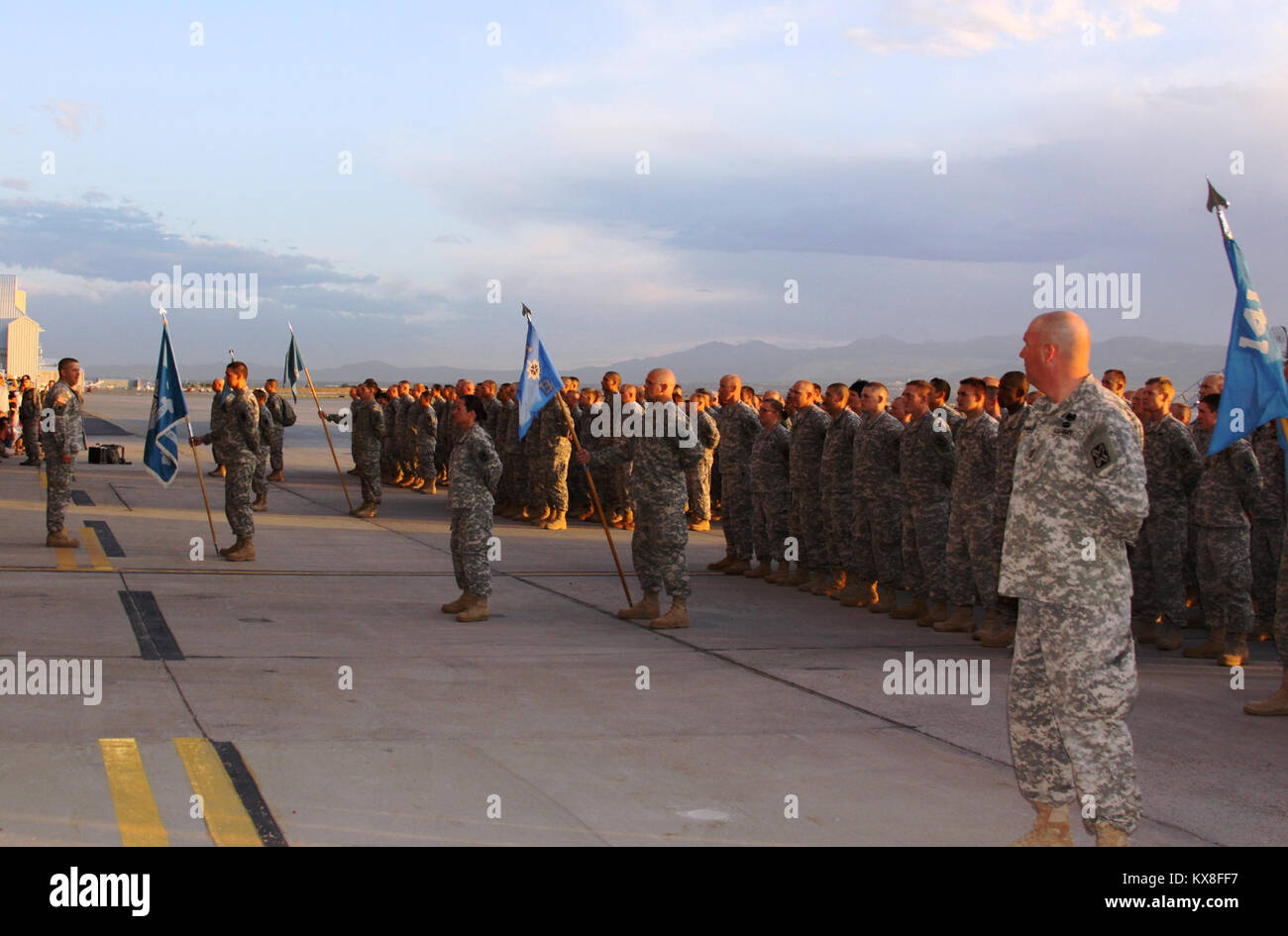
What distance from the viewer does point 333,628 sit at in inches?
369

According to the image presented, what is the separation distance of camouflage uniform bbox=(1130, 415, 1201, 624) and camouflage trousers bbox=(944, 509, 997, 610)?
4.04 ft

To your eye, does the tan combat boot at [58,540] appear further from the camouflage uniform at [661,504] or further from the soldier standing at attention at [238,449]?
the camouflage uniform at [661,504]

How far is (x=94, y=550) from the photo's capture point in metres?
13.2

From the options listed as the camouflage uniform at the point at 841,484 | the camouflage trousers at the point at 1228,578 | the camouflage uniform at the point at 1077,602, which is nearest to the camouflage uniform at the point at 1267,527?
the camouflage trousers at the point at 1228,578

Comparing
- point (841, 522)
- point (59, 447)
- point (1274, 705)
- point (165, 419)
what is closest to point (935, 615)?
point (841, 522)

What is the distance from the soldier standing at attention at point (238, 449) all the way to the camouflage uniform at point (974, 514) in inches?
298

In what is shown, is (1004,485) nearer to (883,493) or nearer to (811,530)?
(883,493)

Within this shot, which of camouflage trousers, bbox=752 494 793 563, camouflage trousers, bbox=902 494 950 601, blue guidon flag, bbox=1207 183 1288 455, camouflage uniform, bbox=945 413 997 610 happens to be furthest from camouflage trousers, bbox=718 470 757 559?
blue guidon flag, bbox=1207 183 1288 455

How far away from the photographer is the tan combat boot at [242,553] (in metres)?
13.0

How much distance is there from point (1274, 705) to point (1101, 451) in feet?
12.3

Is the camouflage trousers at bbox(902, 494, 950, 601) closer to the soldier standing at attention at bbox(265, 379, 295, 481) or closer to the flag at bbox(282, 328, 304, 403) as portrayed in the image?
the soldier standing at attention at bbox(265, 379, 295, 481)
